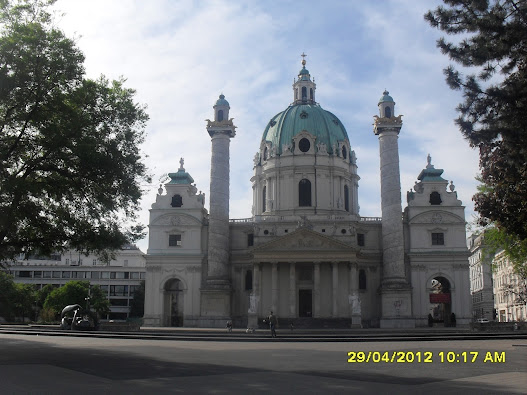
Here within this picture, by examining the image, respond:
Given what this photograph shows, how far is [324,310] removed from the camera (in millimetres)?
63844

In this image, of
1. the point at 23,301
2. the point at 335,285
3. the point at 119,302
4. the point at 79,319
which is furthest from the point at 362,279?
the point at 119,302

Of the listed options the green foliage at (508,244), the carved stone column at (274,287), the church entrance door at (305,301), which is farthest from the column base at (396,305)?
the green foliage at (508,244)

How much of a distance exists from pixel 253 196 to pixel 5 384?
217 ft

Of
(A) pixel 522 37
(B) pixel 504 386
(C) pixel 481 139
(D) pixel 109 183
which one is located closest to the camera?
(B) pixel 504 386

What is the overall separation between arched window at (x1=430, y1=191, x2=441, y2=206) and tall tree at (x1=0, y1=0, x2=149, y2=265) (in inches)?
1874

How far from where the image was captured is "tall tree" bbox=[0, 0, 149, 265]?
23984 mm

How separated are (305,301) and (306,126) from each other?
80.5 ft

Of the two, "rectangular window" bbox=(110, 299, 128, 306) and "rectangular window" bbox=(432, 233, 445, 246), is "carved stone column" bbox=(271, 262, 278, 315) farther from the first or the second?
"rectangular window" bbox=(110, 299, 128, 306)

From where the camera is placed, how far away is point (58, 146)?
24.4 m

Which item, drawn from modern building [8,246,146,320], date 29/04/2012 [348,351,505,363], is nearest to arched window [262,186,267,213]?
modern building [8,246,146,320]

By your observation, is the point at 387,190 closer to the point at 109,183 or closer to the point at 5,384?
the point at 109,183

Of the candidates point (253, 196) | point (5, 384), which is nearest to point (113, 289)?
point (253, 196)

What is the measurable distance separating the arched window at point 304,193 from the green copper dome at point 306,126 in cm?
552

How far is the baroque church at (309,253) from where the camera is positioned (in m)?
62.9
